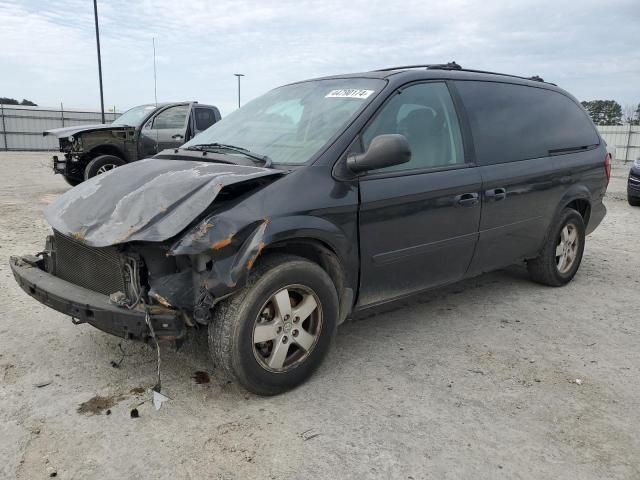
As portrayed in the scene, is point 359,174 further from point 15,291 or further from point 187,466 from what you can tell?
point 15,291

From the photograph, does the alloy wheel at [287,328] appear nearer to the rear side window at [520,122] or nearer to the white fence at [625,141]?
the rear side window at [520,122]

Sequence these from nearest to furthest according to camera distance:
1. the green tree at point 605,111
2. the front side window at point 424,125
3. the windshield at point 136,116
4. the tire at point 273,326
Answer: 1. the tire at point 273,326
2. the front side window at point 424,125
3. the windshield at point 136,116
4. the green tree at point 605,111

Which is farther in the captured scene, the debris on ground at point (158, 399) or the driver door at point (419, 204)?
the driver door at point (419, 204)

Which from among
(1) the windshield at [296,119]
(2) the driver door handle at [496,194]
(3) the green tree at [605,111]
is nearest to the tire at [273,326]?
(1) the windshield at [296,119]

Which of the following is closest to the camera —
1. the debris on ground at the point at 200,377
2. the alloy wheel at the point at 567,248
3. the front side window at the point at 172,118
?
the debris on ground at the point at 200,377

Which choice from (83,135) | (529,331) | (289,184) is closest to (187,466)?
(289,184)

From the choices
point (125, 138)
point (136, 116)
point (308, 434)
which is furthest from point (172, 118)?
point (308, 434)

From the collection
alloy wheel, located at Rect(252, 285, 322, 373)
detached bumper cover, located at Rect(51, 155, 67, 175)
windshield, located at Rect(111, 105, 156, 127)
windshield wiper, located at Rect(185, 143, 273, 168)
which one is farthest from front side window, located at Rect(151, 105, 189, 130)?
alloy wheel, located at Rect(252, 285, 322, 373)

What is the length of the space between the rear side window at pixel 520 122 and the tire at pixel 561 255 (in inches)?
26.2

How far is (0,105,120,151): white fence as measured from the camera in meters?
27.2

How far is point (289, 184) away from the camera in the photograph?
2.91 m

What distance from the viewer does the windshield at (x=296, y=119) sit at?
3.27 m

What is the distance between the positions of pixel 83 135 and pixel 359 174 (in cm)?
844

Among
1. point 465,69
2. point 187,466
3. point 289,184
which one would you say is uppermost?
point 465,69
